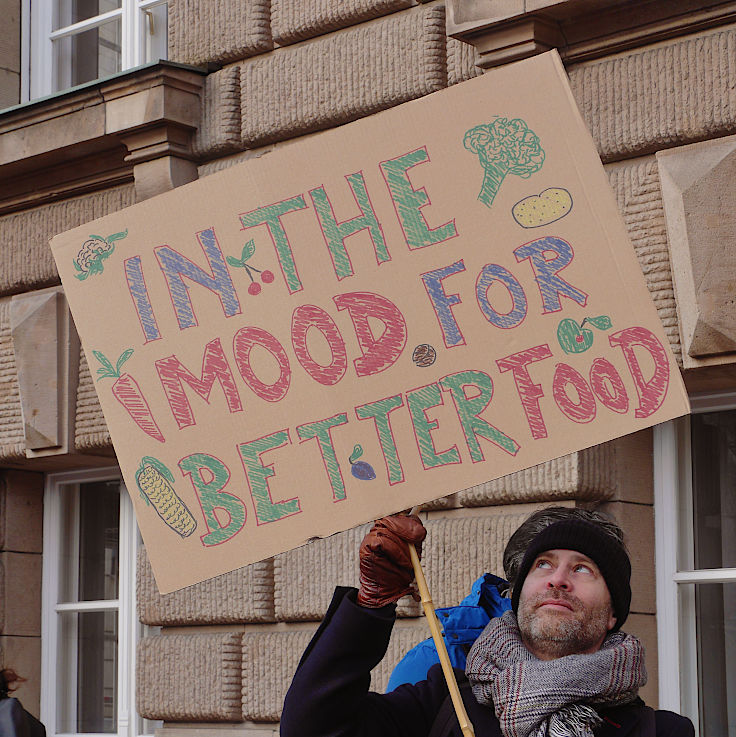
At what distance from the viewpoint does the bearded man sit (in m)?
2.72

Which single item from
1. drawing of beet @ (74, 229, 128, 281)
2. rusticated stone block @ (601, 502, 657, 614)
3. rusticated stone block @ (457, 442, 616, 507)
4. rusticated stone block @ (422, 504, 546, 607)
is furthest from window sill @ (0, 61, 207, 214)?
drawing of beet @ (74, 229, 128, 281)

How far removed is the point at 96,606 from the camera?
6.59 metres

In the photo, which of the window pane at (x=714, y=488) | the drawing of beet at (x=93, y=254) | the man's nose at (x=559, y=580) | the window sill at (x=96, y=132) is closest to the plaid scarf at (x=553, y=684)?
the man's nose at (x=559, y=580)

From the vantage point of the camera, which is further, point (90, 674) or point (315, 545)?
point (90, 674)

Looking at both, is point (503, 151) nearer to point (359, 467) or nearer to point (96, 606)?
point (359, 467)

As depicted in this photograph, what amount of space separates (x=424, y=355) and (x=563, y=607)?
0.54 metres

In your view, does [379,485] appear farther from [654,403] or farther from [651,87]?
[651,87]

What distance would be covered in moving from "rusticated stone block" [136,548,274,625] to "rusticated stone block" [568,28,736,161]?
6.63 feet

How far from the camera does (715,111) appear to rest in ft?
14.7

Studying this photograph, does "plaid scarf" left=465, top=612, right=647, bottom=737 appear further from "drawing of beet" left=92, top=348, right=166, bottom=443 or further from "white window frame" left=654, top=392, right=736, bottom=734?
"white window frame" left=654, top=392, right=736, bottom=734

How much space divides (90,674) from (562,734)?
4.32 meters

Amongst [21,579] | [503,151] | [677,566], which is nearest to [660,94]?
[677,566]

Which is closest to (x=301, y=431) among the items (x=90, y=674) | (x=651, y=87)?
(x=651, y=87)

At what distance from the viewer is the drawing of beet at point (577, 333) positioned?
275 centimetres
